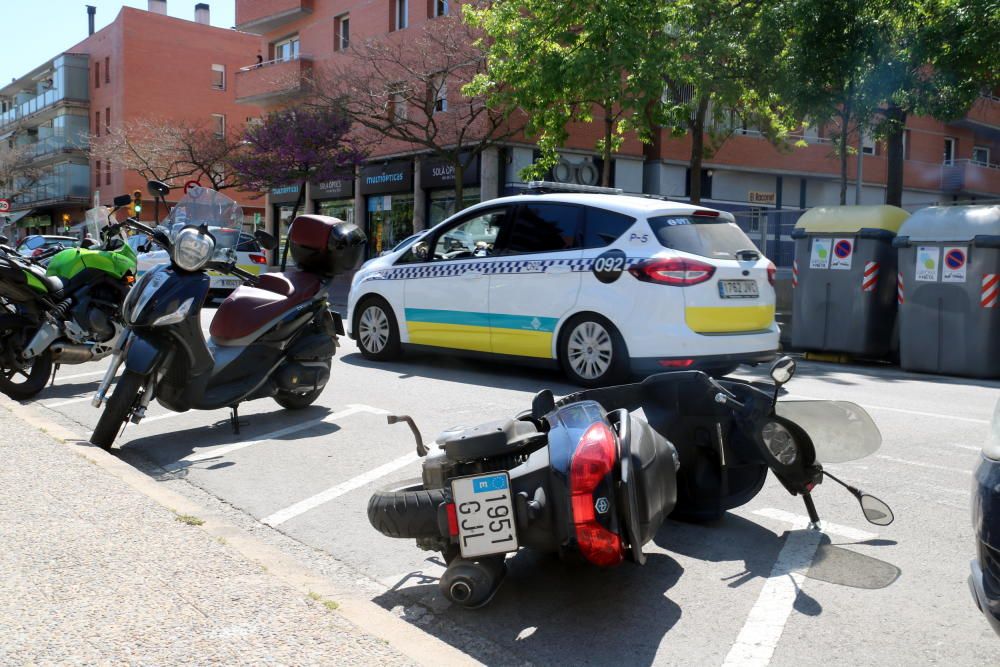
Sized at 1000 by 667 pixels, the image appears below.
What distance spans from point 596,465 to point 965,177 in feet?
140

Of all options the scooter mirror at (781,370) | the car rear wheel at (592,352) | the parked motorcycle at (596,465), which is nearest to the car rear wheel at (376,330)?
the car rear wheel at (592,352)

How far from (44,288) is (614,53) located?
12.6 m

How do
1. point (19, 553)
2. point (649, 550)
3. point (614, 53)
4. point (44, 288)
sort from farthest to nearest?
point (614, 53) → point (44, 288) → point (649, 550) → point (19, 553)

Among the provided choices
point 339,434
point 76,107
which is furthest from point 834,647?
point 76,107

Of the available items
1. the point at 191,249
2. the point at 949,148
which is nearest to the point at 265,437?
the point at 191,249

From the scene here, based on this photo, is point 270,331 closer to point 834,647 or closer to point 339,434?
point 339,434

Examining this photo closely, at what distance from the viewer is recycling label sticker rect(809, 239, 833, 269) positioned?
12.5 m

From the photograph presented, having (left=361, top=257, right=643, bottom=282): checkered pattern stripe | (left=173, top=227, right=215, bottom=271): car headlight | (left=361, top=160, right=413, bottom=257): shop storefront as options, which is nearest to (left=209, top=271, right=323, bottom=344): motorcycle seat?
(left=173, top=227, right=215, bottom=271): car headlight

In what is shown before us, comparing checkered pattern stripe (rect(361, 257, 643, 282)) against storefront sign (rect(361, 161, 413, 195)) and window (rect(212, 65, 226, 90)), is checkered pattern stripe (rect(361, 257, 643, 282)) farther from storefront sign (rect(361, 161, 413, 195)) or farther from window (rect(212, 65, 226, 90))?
window (rect(212, 65, 226, 90))

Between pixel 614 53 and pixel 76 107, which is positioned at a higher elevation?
pixel 76 107

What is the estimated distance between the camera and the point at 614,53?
58.6 ft

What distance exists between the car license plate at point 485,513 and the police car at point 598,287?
4904mm

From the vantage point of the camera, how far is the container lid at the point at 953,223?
35.6 feet

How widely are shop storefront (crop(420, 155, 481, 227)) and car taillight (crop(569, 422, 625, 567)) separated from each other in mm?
24609
